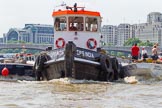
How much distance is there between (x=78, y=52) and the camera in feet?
64.3

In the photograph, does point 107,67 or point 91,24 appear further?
point 91,24

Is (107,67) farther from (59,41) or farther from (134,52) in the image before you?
(134,52)

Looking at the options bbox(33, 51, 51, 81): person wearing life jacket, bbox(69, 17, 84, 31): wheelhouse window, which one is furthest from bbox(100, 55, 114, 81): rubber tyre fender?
bbox(69, 17, 84, 31): wheelhouse window

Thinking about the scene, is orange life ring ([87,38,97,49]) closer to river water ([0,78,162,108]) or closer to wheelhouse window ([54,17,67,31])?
wheelhouse window ([54,17,67,31])

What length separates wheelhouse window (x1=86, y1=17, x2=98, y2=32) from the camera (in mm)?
22266

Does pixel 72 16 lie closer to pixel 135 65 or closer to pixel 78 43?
pixel 78 43

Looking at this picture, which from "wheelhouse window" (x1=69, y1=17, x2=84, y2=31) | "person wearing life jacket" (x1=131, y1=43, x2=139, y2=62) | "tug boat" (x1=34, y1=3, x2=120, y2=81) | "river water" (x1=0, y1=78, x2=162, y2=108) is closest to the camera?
"river water" (x1=0, y1=78, x2=162, y2=108)

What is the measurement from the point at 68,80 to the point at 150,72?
12.7 feet

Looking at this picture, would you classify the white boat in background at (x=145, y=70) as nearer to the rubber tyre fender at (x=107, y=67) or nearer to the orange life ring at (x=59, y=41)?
the rubber tyre fender at (x=107, y=67)

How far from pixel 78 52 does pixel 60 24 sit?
3.39 metres

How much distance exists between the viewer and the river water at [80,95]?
13.5 meters

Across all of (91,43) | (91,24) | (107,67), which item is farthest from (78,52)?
(91,24)

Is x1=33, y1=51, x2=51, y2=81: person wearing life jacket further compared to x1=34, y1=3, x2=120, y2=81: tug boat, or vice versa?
x1=33, y1=51, x2=51, y2=81: person wearing life jacket

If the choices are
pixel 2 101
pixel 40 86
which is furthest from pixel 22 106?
pixel 40 86
